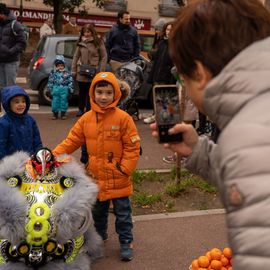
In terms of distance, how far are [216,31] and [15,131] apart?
10.7 feet

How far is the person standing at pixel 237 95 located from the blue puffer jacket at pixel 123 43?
27.3ft

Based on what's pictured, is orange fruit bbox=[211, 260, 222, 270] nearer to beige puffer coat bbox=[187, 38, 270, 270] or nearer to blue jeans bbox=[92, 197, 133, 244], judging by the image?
blue jeans bbox=[92, 197, 133, 244]

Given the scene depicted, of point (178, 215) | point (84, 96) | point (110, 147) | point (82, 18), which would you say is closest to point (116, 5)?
point (82, 18)

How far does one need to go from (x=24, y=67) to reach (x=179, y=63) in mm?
18543

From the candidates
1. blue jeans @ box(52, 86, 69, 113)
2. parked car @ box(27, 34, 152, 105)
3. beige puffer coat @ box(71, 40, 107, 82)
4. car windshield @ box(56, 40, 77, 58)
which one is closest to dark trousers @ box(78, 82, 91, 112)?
beige puffer coat @ box(71, 40, 107, 82)

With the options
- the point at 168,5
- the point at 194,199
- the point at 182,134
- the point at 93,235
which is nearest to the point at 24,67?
the point at 168,5

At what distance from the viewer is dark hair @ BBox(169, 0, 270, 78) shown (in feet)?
4.52

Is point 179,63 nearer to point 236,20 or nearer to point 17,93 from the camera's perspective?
point 236,20

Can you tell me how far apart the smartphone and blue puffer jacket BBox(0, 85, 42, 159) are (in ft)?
6.47

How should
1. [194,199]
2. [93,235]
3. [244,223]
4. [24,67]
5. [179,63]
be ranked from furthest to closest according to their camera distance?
[24,67], [194,199], [93,235], [179,63], [244,223]

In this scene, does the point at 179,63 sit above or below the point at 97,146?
above

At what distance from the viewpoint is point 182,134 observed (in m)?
2.09

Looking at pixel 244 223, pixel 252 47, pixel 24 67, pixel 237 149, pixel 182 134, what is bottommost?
pixel 24 67

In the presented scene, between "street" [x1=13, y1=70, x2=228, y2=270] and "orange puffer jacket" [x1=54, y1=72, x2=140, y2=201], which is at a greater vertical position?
"orange puffer jacket" [x1=54, y1=72, x2=140, y2=201]
